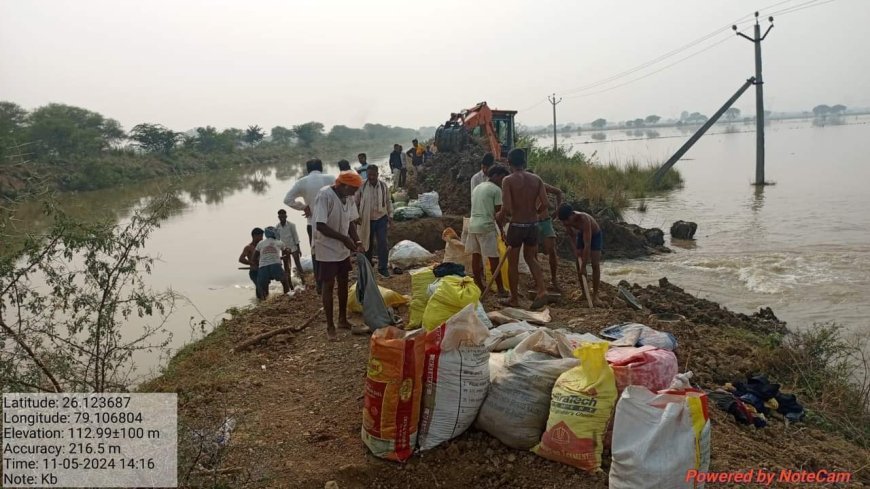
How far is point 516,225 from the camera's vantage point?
528 cm

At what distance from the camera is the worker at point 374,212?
6523mm

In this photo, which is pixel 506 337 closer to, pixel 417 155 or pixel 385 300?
pixel 385 300

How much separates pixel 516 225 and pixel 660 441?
10.5ft

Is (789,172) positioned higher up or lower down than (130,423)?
higher up

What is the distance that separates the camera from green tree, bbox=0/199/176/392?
2.60 meters

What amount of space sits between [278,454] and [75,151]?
122ft

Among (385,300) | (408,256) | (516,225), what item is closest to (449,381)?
(385,300)

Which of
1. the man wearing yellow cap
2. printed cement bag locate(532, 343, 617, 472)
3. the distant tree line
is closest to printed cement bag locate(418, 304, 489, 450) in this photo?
printed cement bag locate(532, 343, 617, 472)

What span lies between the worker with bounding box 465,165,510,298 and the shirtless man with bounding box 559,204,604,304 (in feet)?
2.28

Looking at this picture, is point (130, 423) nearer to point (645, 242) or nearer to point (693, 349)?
point (693, 349)

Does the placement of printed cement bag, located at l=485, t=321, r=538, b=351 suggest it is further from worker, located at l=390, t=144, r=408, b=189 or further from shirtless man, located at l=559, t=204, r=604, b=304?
worker, located at l=390, t=144, r=408, b=189

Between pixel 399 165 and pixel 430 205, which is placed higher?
pixel 399 165

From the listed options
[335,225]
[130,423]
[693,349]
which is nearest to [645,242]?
[693,349]

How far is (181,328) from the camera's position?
6.91 metres
